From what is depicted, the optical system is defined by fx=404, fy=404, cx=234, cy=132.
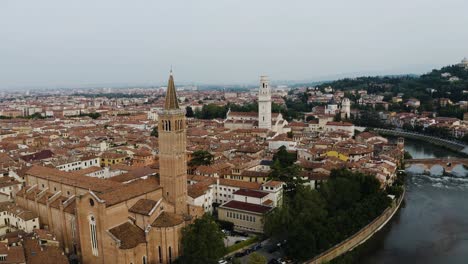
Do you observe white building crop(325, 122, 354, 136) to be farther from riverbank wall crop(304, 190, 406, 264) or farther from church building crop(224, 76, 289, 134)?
riverbank wall crop(304, 190, 406, 264)

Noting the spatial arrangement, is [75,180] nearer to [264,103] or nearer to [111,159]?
[111,159]

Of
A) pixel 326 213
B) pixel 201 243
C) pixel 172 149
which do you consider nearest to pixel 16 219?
pixel 172 149

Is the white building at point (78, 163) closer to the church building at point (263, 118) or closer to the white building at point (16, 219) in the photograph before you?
the white building at point (16, 219)

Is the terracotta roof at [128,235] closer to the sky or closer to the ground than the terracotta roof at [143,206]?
closer to the ground

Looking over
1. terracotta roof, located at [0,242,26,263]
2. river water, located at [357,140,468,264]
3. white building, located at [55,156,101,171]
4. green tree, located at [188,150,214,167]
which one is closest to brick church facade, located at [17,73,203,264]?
terracotta roof, located at [0,242,26,263]

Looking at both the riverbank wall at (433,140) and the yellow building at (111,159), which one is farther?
the riverbank wall at (433,140)

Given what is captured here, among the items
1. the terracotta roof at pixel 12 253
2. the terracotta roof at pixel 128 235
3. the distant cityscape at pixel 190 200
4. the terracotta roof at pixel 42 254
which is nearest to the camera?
the terracotta roof at pixel 12 253

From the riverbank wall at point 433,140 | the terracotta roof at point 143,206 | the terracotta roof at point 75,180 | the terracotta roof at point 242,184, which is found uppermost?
the terracotta roof at point 75,180

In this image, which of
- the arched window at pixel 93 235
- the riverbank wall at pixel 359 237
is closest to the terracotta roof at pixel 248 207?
the riverbank wall at pixel 359 237
